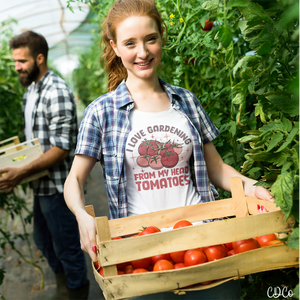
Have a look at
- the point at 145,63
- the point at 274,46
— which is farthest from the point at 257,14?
the point at 145,63

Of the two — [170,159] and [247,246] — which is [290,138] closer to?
[247,246]

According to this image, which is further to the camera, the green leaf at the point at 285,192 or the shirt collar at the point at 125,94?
the shirt collar at the point at 125,94

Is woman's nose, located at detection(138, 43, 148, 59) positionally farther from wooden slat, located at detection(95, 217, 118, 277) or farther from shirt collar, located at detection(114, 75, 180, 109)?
wooden slat, located at detection(95, 217, 118, 277)

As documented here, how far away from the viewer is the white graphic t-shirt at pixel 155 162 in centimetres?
140

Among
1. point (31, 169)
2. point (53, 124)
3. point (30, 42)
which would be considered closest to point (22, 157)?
point (31, 169)

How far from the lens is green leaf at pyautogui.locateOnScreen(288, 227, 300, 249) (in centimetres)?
97

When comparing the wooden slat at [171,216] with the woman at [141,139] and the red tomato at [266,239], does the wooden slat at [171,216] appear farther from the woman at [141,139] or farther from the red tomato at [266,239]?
the red tomato at [266,239]

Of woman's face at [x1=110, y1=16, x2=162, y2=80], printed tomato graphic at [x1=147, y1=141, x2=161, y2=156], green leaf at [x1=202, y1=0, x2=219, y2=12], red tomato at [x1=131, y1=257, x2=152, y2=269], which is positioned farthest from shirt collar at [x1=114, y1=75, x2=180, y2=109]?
red tomato at [x1=131, y1=257, x2=152, y2=269]

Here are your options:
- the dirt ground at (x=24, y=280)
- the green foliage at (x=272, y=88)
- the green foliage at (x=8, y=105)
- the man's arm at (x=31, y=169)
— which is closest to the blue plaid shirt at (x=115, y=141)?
the green foliage at (x=272, y=88)

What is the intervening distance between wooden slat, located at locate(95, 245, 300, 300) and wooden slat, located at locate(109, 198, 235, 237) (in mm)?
317

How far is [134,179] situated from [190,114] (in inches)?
15.7

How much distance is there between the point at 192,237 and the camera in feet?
3.23

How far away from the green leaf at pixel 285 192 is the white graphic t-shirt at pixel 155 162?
1.74ft

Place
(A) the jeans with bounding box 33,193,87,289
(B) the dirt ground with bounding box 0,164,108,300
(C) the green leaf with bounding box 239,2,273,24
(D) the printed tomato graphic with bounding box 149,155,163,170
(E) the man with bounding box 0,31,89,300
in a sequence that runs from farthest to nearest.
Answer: (B) the dirt ground with bounding box 0,164,108,300 < (A) the jeans with bounding box 33,193,87,289 < (E) the man with bounding box 0,31,89,300 < (D) the printed tomato graphic with bounding box 149,155,163,170 < (C) the green leaf with bounding box 239,2,273,24
